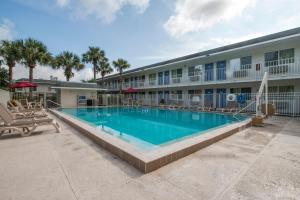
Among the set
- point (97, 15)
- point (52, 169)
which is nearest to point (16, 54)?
point (97, 15)

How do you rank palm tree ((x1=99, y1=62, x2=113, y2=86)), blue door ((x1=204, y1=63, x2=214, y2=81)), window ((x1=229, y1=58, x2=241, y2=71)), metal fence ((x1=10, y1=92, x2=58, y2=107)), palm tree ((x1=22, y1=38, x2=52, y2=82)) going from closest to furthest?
window ((x1=229, y1=58, x2=241, y2=71)) → blue door ((x1=204, y1=63, x2=214, y2=81)) → palm tree ((x1=22, y1=38, x2=52, y2=82)) → metal fence ((x1=10, y1=92, x2=58, y2=107)) → palm tree ((x1=99, y1=62, x2=113, y2=86))

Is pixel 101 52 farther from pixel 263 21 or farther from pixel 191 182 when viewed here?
pixel 191 182

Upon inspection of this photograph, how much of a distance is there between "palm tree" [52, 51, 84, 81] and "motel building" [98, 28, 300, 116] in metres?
14.6

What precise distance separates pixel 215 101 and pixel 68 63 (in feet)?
84.2

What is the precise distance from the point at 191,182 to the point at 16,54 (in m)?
22.8

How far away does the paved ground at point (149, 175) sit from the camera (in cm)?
250

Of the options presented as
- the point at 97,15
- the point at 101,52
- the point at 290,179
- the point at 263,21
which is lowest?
the point at 290,179

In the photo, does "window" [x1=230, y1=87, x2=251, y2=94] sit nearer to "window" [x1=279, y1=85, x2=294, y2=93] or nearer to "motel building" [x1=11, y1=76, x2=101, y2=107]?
"window" [x1=279, y1=85, x2=294, y2=93]

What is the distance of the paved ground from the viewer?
2.50 metres

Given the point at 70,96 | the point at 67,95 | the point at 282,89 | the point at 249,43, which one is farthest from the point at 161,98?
the point at 282,89

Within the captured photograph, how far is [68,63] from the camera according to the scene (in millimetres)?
28516

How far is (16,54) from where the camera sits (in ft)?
58.2

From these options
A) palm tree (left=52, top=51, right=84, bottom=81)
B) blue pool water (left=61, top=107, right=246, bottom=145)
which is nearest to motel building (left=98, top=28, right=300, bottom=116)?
blue pool water (left=61, top=107, right=246, bottom=145)

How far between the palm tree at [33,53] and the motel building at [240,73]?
14.0 m
